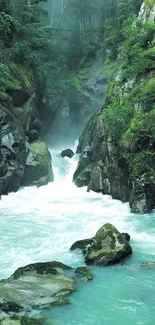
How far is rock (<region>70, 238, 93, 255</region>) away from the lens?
12520 mm

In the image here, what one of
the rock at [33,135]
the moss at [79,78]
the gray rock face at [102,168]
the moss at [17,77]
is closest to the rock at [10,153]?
the moss at [17,77]

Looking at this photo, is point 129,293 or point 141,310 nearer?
point 141,310

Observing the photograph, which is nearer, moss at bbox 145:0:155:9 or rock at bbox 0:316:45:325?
rock at bbox 0:316:45:325

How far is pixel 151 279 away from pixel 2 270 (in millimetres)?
4427

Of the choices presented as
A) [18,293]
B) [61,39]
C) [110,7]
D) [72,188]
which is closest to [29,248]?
[18,293]

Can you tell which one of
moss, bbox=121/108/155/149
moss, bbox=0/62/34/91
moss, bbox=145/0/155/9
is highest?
moss, bbox=145/0/155/9

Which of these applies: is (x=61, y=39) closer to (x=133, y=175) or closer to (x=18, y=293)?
(x=133, y=175)

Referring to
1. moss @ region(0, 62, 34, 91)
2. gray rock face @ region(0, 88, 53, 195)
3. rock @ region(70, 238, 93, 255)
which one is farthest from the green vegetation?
rock @ region(70, 238, 93, 255)

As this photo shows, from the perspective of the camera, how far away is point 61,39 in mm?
44406

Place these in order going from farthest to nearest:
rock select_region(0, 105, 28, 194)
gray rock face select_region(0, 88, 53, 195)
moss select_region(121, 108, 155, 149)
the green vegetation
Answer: the green vegetation → gray rock face select_region(0, 88, 53, 195) → rock select_region(0, 105, 28, 194) → moss select_region(121, 108, 155, 149)

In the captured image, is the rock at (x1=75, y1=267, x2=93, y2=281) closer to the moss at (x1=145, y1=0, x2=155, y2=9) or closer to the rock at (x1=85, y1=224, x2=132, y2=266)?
the rock at (x1=85, y1=224, x2=132, y2=266)

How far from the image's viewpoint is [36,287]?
9695 mm

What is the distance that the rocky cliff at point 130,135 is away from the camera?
58.0 feet

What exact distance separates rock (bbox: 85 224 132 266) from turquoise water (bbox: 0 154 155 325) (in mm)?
272
